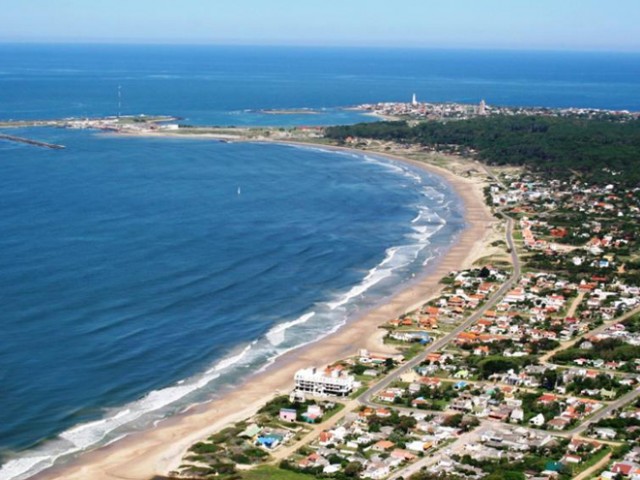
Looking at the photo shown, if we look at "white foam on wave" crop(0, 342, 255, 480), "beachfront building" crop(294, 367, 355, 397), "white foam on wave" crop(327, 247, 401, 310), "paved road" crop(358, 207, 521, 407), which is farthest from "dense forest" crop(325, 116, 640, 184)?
"white foam on wave" crop(0, 342, 255, 480)

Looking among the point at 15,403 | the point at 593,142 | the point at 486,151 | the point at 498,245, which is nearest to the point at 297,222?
the point at 498,245

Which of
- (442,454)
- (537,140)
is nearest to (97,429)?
(442,454)

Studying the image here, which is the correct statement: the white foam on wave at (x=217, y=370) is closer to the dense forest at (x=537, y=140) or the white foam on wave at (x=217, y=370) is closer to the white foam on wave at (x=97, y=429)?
the white foam on wave at (x=97, y=429)

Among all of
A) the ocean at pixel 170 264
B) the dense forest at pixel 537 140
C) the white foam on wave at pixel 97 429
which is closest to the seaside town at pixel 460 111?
the dense forest at pixel 537 140

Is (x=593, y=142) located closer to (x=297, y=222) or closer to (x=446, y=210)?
(x=446, y=210)

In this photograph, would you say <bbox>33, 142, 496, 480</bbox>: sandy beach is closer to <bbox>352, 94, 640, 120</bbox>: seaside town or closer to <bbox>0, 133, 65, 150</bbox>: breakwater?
<bbox>0, 133, 65, 150</bbox>: breakwater

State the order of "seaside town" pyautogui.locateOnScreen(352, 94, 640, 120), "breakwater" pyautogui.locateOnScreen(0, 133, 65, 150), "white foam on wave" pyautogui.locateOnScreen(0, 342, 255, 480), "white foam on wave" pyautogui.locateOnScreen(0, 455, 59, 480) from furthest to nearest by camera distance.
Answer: "seaside town" pyautogui.locateOnScreen(352, 94, 640, 120), "breakwater" pyautogui.locateOnScreen(0, 133, 65, 150), "white foam on wave" pyautogui.locateOnScreen(0, 342, 255, 480), "white foam on wave" pyautogui.locateOnScreen(0, 455, 59, 480)
